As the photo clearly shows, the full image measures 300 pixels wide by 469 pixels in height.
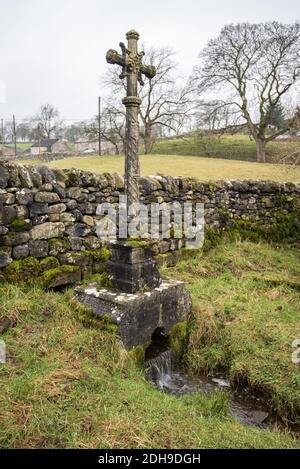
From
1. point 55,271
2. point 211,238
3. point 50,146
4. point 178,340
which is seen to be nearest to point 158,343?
point 178,340

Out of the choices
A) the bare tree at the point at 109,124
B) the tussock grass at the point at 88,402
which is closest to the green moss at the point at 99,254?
the tussock grass at the point at 88,402

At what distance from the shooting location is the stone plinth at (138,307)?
3.82 meters

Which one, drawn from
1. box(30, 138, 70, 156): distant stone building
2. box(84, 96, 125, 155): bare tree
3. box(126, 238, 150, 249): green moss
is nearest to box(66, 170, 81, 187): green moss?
box(126, 238, 150, 249): green moss

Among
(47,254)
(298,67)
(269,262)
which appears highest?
(298,67)

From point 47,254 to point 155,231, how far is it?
2390mm

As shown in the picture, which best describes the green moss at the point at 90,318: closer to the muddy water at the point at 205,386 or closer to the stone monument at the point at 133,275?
the stone monument at the point at 133,275

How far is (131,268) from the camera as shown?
416 centimetres

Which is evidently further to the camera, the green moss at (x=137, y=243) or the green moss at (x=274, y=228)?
the green moss at (x=274, y=228)

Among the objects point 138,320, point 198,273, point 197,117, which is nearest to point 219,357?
point 138,320

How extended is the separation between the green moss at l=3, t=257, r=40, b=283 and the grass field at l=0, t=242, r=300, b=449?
0.14 metres

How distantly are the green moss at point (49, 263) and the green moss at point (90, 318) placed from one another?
0.66 m

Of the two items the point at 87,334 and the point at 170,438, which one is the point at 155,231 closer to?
the point at 87,334

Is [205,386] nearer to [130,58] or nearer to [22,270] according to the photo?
[22,270]

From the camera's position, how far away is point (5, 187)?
411 cm
